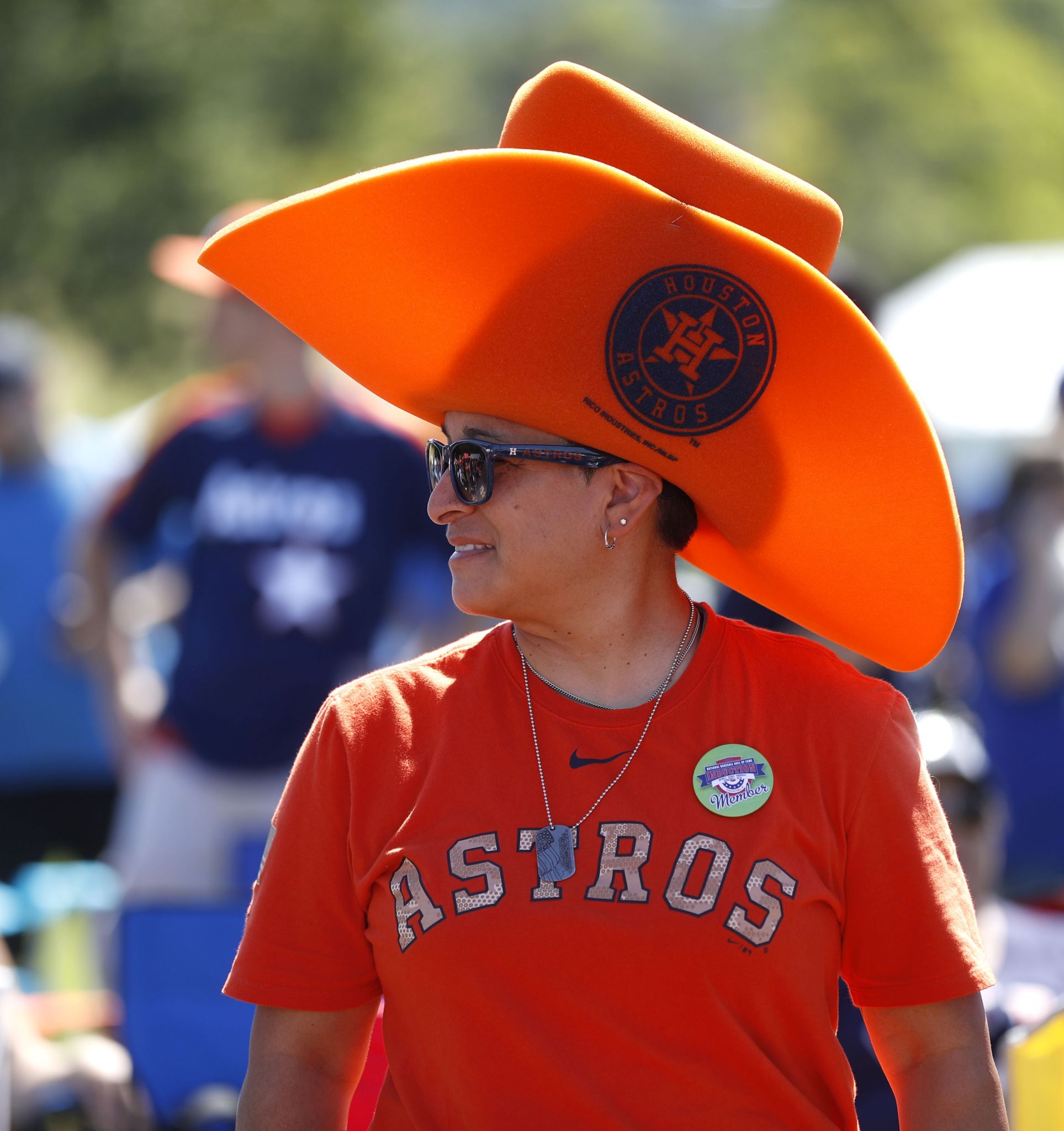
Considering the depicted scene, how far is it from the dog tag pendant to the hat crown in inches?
28.8

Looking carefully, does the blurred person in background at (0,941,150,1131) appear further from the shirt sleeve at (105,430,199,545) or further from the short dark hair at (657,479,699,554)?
the short dark hair at (657,479,699,554)

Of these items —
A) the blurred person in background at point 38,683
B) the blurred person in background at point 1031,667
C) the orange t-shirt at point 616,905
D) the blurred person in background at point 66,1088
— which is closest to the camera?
the orange t-shirt at point 616,905

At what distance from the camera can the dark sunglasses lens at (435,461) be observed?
2035 mm

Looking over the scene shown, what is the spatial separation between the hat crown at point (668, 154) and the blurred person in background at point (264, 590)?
2610mm

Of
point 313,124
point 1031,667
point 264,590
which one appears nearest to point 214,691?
point 264,590

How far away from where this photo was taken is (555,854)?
185cm

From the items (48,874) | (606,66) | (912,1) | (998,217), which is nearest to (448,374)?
(48,874)

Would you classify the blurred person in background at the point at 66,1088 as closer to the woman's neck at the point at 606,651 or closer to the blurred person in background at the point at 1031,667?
the woman's neck at the point at 606,651

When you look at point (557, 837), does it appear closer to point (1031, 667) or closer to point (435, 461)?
point (435, 461)

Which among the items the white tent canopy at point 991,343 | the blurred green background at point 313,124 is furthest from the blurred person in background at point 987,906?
the blurred green background at point 313,124

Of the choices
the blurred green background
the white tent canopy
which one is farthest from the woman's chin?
the blurred green background

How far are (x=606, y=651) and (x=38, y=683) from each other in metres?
4.42

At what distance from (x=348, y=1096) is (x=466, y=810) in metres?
0.40

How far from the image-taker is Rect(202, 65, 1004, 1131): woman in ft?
5.96
